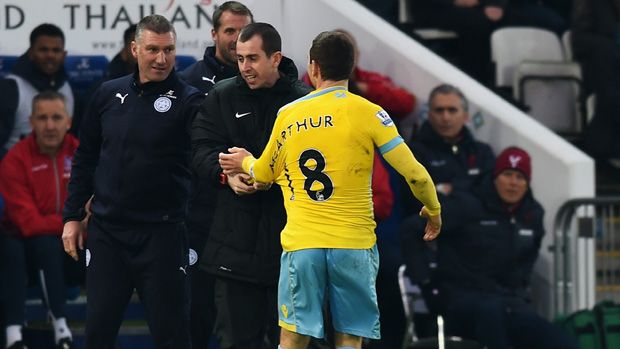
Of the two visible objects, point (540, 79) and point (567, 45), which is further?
point (567, 45)

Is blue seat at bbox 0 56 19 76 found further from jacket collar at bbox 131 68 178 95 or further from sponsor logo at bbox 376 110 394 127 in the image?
sponsor logo at bbox 376 110 394 127

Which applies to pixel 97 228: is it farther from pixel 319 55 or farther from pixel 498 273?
pixel 498 273

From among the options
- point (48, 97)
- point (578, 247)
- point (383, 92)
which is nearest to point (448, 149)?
point (383, 92)

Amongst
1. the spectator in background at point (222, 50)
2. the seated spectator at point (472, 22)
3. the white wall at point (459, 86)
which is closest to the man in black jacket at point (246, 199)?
the spectator in background at point (222, 50)

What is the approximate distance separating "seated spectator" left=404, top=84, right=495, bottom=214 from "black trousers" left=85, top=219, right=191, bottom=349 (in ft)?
11.6

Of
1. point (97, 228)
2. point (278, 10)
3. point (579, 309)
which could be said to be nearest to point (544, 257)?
point (579, 309)

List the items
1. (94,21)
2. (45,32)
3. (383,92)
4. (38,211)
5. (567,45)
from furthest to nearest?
(567,45)
(383,92)
(94,21)
(45,32)
(38,211)

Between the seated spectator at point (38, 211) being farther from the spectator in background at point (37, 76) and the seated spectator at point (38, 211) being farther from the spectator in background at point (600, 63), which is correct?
the spectator in background at point (600, 63)

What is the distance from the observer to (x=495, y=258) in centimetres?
1195

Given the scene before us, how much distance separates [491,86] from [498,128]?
140cm

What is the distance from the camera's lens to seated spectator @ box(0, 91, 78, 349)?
1119 cm

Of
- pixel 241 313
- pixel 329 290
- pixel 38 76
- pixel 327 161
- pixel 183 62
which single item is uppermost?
pixel 183 62

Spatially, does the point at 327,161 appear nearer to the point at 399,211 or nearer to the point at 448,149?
the point at 399,211

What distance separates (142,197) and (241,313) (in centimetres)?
89
